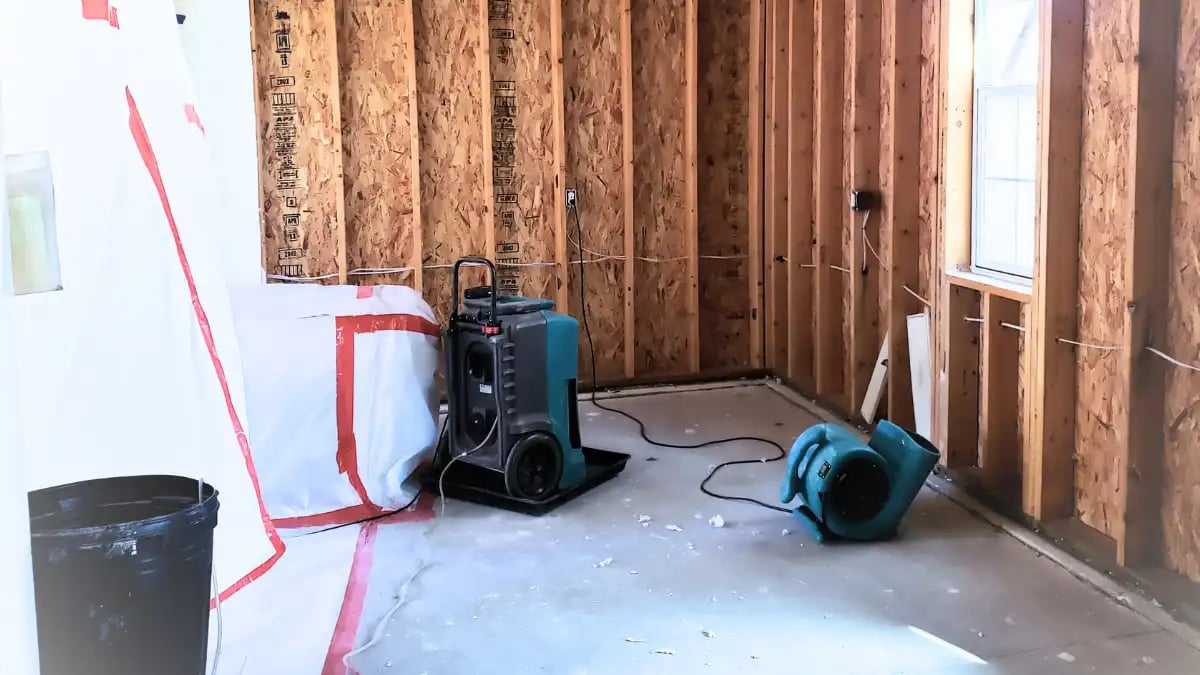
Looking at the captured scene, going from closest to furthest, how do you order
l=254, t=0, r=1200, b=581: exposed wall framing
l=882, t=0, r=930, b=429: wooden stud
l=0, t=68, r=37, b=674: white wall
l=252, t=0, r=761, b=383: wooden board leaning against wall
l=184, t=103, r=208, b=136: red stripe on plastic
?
l=0, t=68, r=37, b=674: white wall, l=184, t=103, r=208, b=136: red stripe on plastic, l=254, t=0, r=1200, b=581: exposed wall framing, l=882, t=0, r=930, b=429: wooden stud, l=252, t=0, r=761, b=383: wooden board leaning against wall

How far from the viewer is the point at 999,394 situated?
4.01m

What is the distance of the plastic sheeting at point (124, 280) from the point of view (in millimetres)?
1938

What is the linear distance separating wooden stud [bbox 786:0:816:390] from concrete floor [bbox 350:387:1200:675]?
1816 mm

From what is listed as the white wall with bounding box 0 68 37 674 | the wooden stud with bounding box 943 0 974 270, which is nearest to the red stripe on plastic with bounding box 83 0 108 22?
the white wall with bounding box 0 68 37 674

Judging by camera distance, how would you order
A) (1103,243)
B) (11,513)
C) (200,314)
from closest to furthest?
(11,513), (200,314), (1103,243)

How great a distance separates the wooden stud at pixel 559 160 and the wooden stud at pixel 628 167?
34cm

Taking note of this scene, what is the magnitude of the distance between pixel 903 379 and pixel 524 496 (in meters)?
1.91

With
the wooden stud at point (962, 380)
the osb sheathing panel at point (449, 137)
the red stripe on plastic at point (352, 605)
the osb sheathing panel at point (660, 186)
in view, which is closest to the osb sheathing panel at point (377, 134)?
the osb sheathing panel at point (449, 137)

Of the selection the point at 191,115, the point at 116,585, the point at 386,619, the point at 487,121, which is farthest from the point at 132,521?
the point at 487,121

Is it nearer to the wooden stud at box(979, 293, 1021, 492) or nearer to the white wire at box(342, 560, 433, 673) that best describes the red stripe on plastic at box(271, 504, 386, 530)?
the white wire at box(342, 560, 433, 673)

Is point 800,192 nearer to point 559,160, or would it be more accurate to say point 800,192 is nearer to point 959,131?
point 559,160

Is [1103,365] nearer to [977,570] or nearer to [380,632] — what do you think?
[977,570]

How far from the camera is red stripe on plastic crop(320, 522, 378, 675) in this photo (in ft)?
9.19

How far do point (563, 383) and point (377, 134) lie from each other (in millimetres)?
2340
